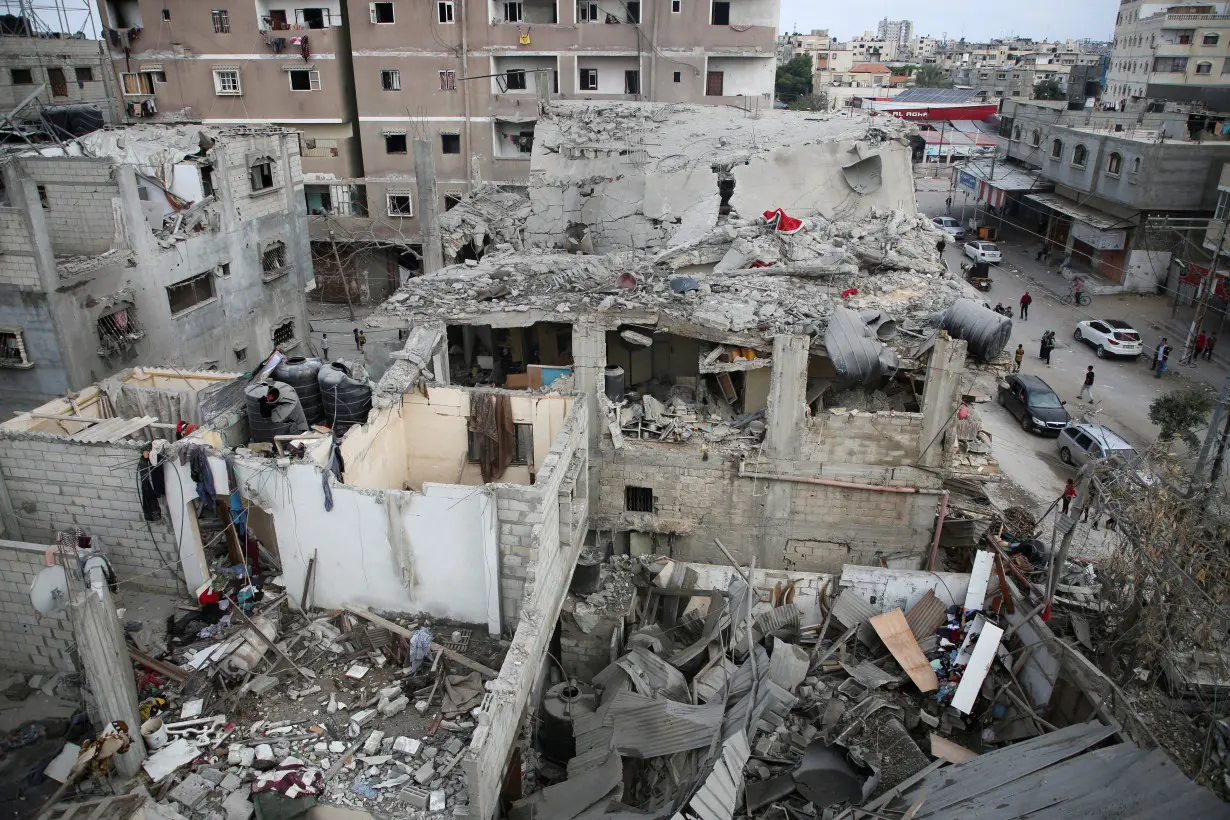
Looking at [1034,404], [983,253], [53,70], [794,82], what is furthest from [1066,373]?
[794,82]

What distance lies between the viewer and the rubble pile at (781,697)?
11352 millimetres

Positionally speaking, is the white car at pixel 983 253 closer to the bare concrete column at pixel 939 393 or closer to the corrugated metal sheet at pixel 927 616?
the bare concrete column at pixel 939 393

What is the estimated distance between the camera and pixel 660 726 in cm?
1182

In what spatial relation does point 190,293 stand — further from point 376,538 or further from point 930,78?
point 930,78

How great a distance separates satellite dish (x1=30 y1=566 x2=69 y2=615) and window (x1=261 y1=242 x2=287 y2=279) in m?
17.8

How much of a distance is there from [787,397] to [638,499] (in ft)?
13.0

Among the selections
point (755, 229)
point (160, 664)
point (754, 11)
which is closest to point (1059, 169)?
point (754, 11)

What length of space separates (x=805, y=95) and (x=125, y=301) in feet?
263

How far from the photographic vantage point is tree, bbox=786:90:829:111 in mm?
77000

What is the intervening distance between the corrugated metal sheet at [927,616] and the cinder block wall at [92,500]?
477 inches

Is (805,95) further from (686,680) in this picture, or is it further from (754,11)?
(686,680)

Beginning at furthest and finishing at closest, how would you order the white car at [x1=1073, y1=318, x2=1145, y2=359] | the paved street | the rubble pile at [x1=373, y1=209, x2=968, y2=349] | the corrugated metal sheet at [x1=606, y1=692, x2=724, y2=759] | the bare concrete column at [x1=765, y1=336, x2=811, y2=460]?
the white car at [x1=1073, y1=318, x2=1145, y2=359] < the paved street < the rubble pile at [x1=373, y1=209, x2=968, y2=349] < the bare concrete column at [x1=765, y1=336, x2=811, y2=460] < the corrugated metal sheet at [x1=606, y1=692, x2=724, y2=759]

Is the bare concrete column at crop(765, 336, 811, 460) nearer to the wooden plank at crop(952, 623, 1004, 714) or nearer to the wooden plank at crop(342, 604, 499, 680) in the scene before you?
the wooden plank at crop(952, 623, 1004, 714)

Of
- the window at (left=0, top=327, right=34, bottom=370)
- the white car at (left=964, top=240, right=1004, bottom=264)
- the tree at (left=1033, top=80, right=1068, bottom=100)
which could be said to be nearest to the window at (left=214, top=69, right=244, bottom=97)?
the window at (left=0, top=327, right=34, bottom=370)
